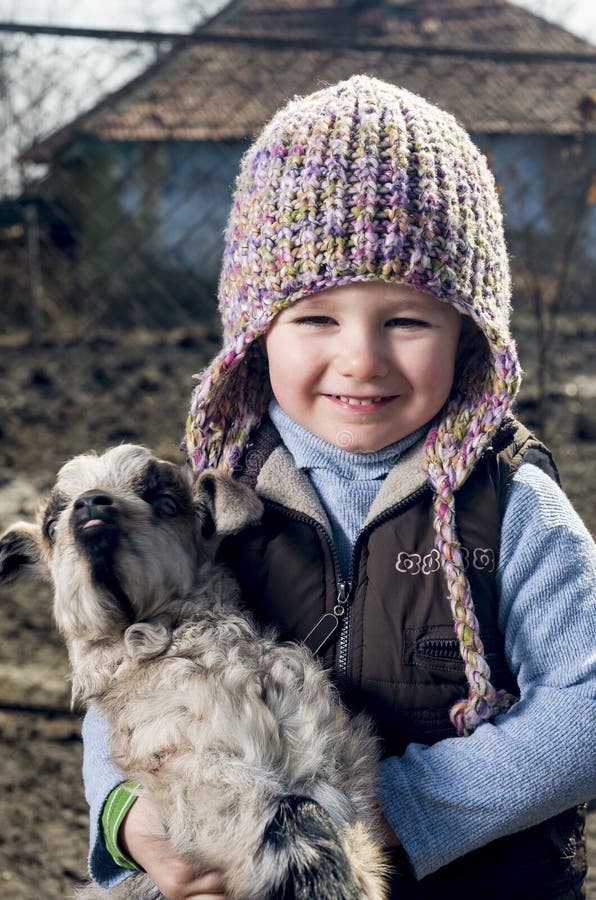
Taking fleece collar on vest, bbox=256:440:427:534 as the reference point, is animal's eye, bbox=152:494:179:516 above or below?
below

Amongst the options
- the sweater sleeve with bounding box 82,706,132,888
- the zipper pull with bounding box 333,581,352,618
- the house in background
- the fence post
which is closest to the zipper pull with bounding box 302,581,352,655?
the zipper pull with bounding box 333,581,352,618

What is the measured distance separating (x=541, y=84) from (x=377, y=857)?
10454 mm

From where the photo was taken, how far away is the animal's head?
196 centimetres

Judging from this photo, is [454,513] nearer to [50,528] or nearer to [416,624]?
[416,624]

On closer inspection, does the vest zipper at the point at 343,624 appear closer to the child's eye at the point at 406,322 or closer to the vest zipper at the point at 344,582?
the vest zipper at the point at 344,582

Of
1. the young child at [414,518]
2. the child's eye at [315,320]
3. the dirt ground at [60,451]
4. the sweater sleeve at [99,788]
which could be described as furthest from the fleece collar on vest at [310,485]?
the dirt ground at [60,451]

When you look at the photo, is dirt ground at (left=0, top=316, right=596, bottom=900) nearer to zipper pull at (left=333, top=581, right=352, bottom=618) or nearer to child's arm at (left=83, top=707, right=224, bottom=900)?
child's arm at (left=83, top=707, right=224, bottom=900)

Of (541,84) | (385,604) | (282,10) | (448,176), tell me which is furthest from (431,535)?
(282,10)

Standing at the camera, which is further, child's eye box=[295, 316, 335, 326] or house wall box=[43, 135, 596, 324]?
house wall box=[43, 135, 596, 324]

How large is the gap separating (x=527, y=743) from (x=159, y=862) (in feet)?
2.49

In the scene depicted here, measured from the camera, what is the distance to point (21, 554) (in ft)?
7.45

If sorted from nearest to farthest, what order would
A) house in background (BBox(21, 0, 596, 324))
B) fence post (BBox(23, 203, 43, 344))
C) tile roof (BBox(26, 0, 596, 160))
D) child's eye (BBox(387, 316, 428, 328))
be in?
child's eye (BBox(387, 316, 428, 328)) → tile roof (BBox(26, 0, 596, 160)) → house in background (BBox(21, 0, 596, 324)) → fence post (BBox(23, 203, 43, 344))

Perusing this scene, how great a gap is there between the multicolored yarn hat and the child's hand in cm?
62

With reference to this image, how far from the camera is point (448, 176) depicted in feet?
6.74
